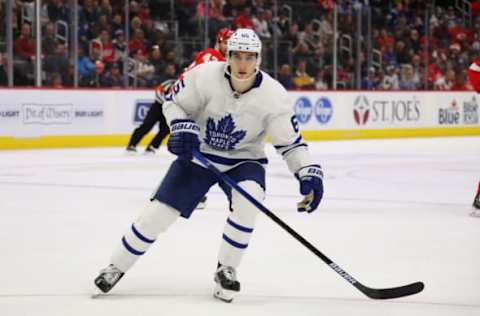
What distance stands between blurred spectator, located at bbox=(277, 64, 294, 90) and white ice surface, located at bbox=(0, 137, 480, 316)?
4.92m

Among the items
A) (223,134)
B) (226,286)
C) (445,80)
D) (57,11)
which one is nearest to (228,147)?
(223,134)

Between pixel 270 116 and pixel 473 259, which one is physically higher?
pixel 270 116

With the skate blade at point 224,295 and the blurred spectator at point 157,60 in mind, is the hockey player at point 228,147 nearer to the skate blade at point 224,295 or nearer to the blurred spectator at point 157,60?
the skate blade at point 224,295

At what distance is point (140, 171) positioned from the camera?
9812 mm

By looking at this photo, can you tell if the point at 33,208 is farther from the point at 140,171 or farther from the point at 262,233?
the point at 140,171

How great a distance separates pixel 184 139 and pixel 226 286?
1.93 feet

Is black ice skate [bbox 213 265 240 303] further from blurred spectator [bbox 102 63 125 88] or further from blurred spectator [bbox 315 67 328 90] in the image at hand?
blurred spectator [bbox 315 67 328 90]

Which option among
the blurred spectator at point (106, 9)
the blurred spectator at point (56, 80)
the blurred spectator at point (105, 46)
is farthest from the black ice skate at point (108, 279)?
the blurred spectator at point (106, 9)

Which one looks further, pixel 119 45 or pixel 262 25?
pixel 262 25

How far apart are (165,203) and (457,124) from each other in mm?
14116

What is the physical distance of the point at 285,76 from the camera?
14789mm

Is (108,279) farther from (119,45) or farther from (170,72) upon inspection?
→ (170,72)

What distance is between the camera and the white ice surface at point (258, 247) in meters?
3.79

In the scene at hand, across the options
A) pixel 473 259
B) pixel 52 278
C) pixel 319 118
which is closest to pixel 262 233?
pixel 473 259
